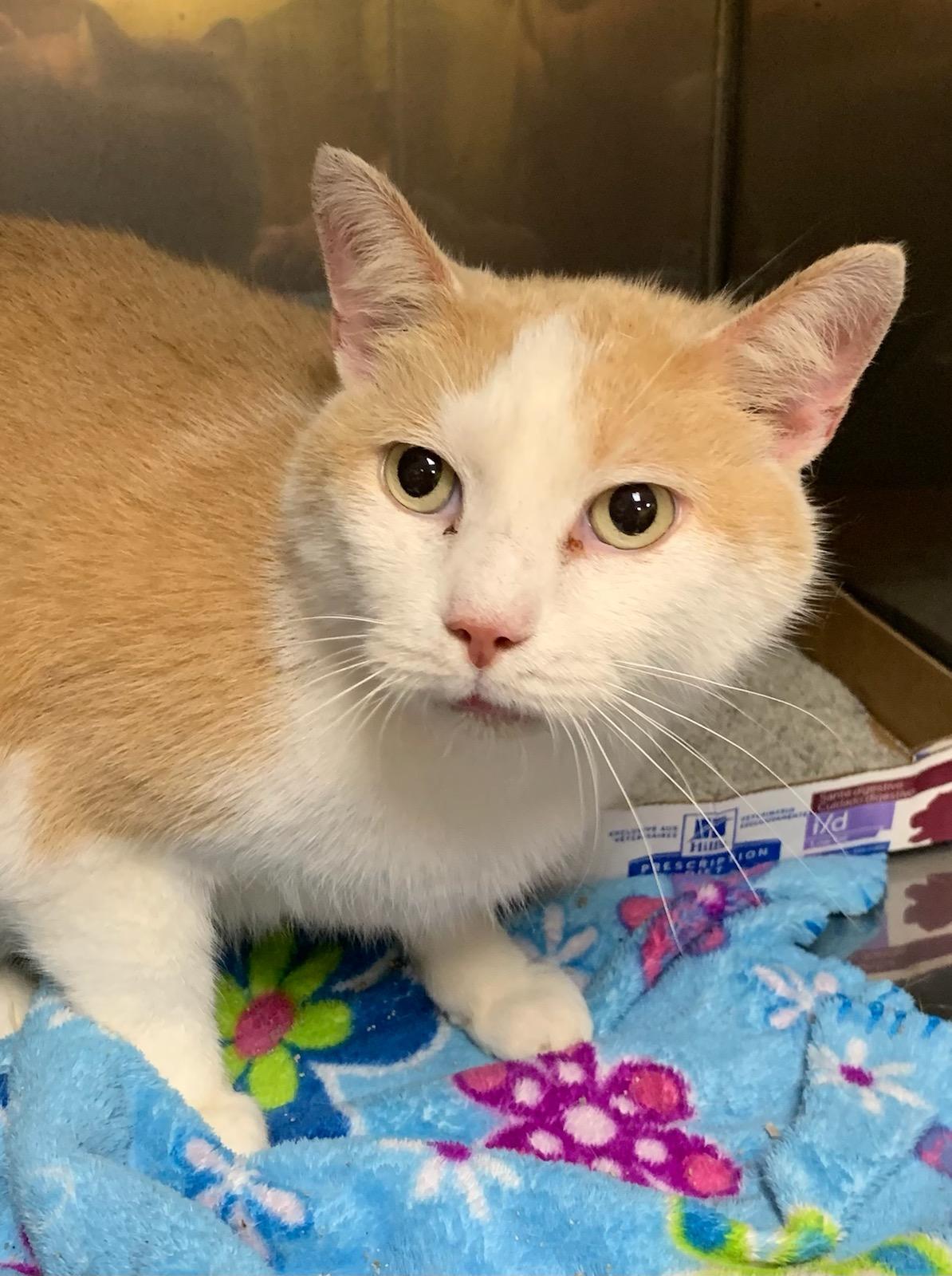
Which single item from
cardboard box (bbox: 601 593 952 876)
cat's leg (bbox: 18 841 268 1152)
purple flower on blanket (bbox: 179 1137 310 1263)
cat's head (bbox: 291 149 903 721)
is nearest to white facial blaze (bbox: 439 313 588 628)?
cat's head (bbox: 291 149 903 721)

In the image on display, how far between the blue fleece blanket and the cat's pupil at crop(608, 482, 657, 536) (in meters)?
0.56

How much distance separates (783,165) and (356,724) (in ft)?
4.37

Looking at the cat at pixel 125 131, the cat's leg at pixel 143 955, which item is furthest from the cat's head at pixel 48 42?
the cat's leg at pixel 143 955

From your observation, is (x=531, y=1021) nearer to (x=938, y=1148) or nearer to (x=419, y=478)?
(x=938, y=1148)

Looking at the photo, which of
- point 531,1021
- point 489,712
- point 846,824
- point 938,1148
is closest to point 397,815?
point 489,712

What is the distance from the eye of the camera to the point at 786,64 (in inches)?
67.1

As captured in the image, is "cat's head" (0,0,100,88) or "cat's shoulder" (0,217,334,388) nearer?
"cat's shoulder" (0,217,334,388)

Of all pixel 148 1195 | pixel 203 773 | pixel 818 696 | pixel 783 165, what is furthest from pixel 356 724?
pixel 783 165

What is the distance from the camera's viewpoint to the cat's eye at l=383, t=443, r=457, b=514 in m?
0.81

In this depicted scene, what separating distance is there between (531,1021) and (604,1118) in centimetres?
12

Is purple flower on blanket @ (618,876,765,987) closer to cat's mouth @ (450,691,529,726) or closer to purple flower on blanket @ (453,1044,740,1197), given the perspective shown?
purple flower on blanket @ (453,1044,740,1197)

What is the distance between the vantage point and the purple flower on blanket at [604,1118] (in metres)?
0.98

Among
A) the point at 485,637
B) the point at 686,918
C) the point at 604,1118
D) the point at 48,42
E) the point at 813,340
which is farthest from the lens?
the point at 48,42

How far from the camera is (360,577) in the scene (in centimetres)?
80
